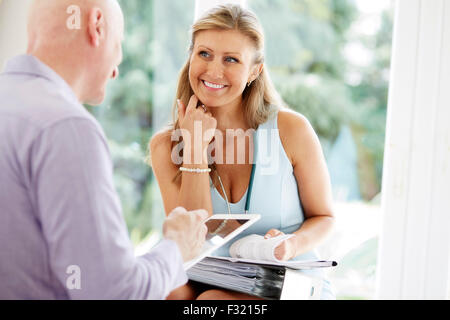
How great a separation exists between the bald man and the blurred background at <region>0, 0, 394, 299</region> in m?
0.86

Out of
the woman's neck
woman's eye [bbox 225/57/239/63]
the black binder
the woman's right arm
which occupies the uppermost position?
woman's eye [bbox 225/57/239/63]

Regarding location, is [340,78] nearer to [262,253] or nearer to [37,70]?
[262,253]

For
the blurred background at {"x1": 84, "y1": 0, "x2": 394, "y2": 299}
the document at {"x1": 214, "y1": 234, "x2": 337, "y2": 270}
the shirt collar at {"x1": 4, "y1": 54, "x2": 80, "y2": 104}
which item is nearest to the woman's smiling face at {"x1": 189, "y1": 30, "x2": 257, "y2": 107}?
the blurred background at {"x1": 84, "y1": 0, "x2": 394, "y2": 299}

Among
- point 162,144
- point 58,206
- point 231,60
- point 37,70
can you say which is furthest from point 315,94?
point 58,206

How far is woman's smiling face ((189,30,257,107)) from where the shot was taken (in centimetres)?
141

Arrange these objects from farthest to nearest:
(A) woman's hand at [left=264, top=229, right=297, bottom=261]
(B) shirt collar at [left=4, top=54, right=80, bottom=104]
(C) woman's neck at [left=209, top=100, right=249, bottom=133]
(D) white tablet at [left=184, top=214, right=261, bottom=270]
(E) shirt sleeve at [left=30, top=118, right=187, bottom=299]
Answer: (C) woman's neck at [left=209, top=100, right=249, bottom=133], (A) woman's hand at [left=264, top=229, right=297, bottom=261], (D) white tablet at [left=184, top=214, right=261, bottom=270], (B) shirt collar at [left=4, top=54, right=80, bottom=104], (E) shirt sleeve at [left=30, top=118, right=187, bottom=299]

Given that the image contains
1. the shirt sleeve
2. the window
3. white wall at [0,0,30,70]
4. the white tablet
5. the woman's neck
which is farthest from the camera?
the window

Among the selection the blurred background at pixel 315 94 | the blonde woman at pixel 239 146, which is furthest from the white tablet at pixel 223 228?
the blurred background at pixel 315 94

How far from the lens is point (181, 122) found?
1.48m

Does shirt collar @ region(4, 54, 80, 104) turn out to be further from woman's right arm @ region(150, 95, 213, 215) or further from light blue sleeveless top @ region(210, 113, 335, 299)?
light blue sleeveless top @ region(210, 113, 335, 299)

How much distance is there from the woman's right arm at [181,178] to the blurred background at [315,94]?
290 mm

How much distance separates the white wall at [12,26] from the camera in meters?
1.63
